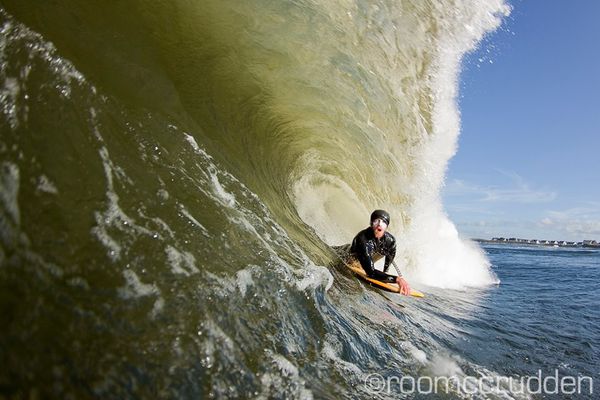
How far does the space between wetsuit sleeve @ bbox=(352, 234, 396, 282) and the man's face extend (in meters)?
0.25

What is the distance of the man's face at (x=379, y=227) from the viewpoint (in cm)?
701

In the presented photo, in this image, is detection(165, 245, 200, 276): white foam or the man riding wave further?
the man riding wave

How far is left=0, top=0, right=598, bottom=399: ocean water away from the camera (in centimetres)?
214

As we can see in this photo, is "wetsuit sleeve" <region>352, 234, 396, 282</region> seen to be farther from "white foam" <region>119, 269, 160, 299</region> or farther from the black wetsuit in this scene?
"white foam" <region>119, 269, 160, 299</region>

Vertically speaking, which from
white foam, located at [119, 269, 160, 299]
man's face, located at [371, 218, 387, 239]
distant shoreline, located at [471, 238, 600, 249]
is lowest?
white foam, located at [119, 269, 160, 299]

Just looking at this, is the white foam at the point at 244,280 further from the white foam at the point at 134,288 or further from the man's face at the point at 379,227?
the man's face at the point at 379,227

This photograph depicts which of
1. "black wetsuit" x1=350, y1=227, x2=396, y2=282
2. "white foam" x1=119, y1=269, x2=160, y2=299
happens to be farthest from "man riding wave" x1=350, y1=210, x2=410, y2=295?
"white foam" x1=119, y1=269, x2=160, y2=299

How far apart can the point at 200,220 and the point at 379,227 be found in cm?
443

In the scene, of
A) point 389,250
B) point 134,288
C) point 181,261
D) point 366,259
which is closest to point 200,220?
point 181,261

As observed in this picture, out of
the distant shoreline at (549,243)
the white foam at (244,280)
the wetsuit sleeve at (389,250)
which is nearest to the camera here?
the white foam at (244,280)

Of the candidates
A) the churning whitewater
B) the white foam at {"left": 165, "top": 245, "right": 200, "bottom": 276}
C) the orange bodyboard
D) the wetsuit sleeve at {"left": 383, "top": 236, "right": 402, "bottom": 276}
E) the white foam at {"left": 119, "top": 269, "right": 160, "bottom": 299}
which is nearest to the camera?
the churning whitewater

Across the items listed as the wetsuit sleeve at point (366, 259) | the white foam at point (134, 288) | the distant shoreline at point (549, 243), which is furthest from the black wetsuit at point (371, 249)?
the distant shoreline at point (549, 243)

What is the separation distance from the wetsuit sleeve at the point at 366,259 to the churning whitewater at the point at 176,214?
42 centimetres

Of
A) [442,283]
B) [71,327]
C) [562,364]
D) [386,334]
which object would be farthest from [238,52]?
[442,283]
